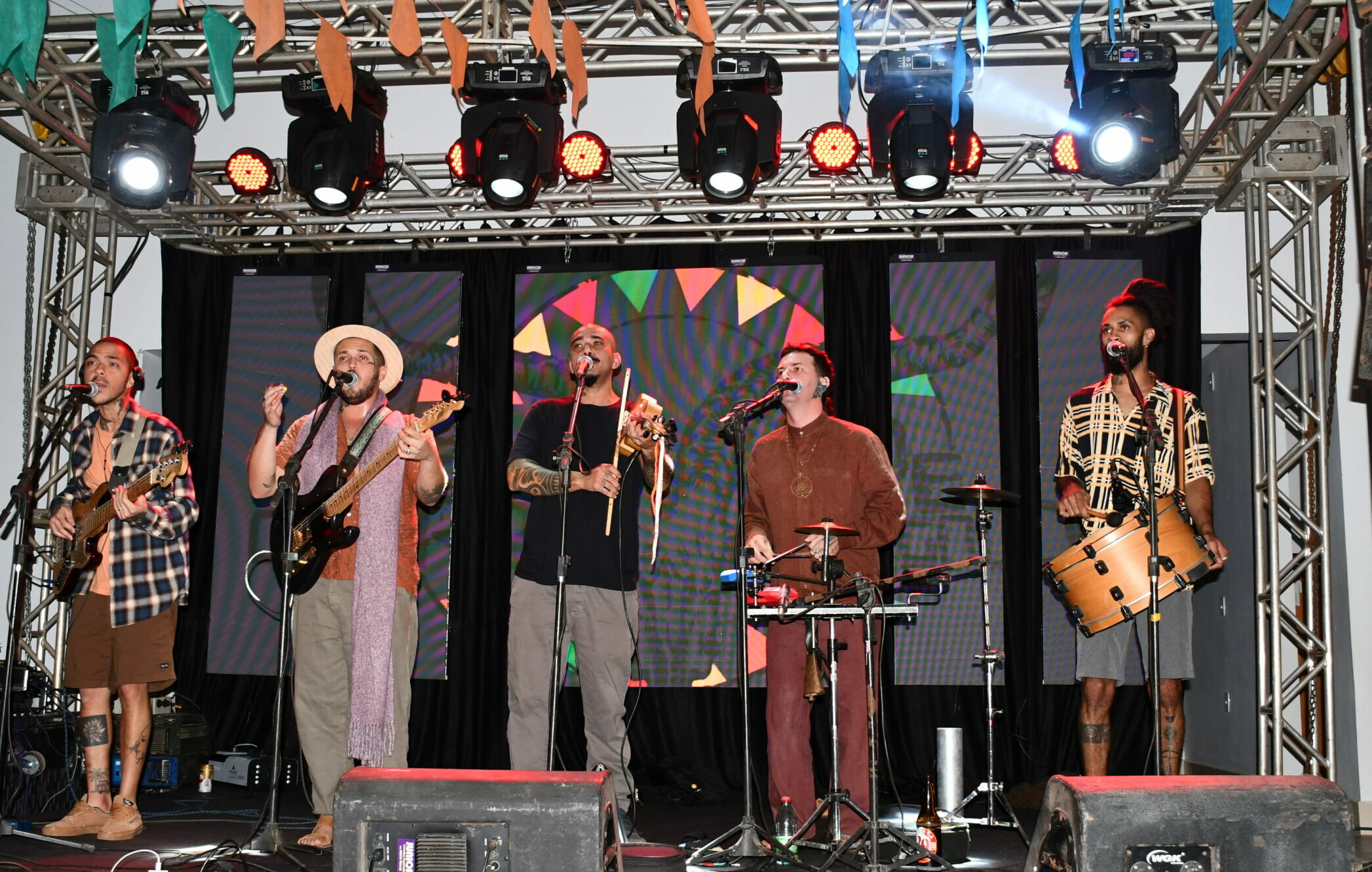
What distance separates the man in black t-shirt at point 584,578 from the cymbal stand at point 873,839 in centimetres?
102

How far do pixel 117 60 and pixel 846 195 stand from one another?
12.1 feet

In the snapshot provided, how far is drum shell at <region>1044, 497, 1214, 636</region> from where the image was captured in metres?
4.63

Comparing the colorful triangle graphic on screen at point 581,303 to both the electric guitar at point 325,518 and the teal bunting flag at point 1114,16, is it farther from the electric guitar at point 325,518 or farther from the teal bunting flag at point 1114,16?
the teal bunting flag at point 1114,16

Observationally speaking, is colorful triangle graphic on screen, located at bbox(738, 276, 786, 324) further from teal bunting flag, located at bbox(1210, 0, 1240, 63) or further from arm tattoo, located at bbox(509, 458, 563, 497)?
teal bunting flag, located at bbox(1210, 0, 1240, 63)

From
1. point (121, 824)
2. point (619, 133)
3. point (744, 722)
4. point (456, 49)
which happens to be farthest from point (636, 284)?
point (121, 824)

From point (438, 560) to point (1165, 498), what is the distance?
4.34m

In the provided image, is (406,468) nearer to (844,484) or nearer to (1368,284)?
(844,484)

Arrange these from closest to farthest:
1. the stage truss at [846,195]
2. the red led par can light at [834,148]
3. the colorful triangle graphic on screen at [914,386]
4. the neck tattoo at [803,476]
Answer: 1. the neck tattoo at [803,476]
2. the stage truss at [846,195]
3. the red led par can light at [834,148]
4. the colorful triangle graphic on screen at [914,386]

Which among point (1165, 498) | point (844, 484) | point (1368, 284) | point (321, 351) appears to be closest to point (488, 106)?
point (321, 351)

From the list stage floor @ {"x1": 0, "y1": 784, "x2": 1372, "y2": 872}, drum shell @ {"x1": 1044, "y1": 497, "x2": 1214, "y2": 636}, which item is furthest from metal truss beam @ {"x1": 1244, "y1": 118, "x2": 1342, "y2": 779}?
drum shell @ {"x1": 1044, "y1": 497, "x2": 1214, "y2": 636}

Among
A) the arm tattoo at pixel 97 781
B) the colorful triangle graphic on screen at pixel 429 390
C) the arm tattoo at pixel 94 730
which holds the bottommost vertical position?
the arm tattoo at pixel 97 781

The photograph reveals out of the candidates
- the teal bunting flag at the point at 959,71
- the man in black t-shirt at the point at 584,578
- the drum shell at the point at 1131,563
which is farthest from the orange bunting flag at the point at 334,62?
the drum shell at the point at 1131,563

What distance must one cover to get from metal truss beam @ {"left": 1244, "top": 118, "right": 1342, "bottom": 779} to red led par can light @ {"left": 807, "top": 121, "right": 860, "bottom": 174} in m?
2.05

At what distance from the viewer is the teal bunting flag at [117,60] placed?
16.7ft
